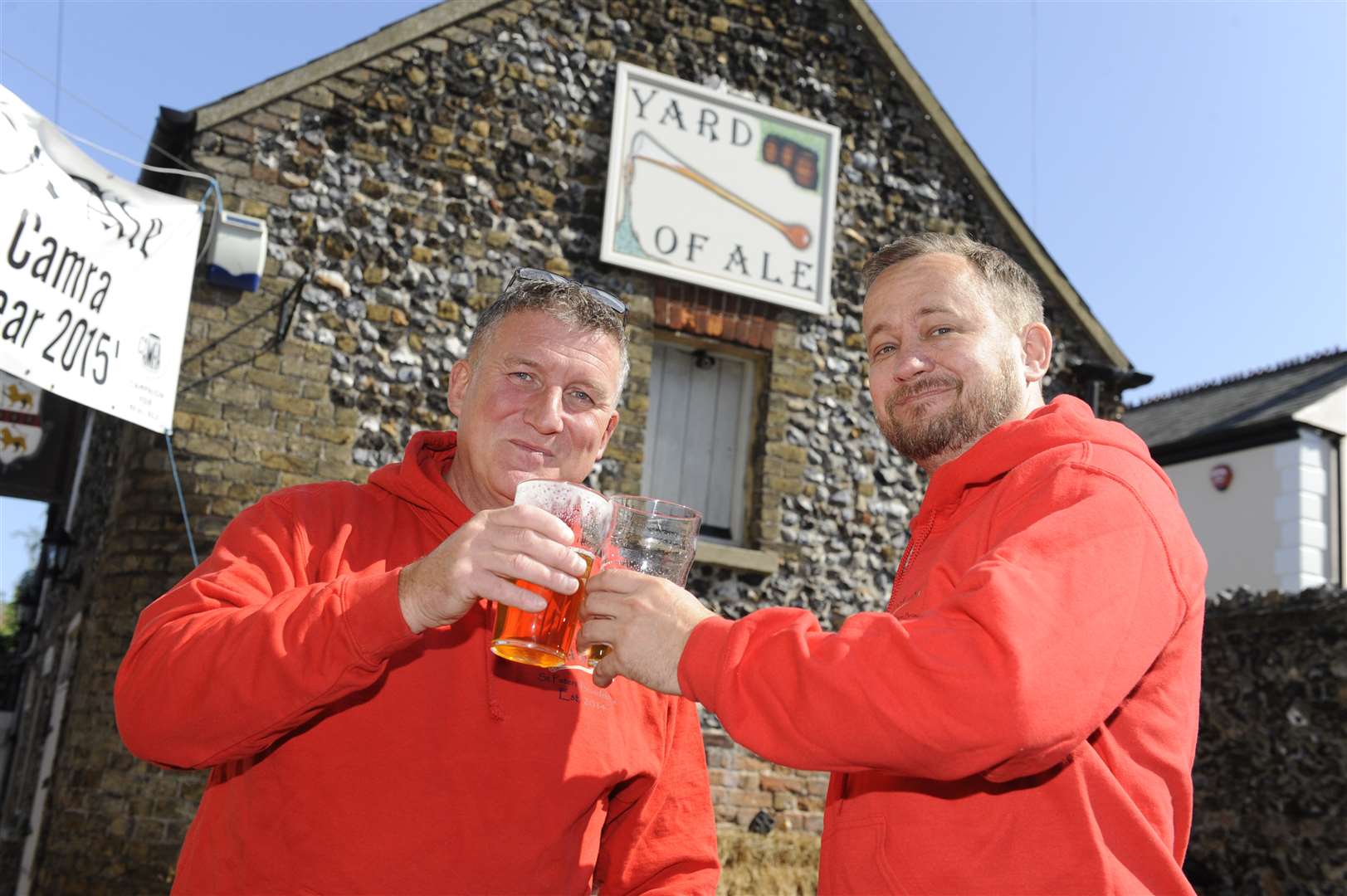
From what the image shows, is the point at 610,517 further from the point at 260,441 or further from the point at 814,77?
the point at 814,77

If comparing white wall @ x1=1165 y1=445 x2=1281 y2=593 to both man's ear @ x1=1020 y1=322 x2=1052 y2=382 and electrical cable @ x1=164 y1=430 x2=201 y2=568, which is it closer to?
electrical cable @ x1=164 y1=430 x2=201 y2=568

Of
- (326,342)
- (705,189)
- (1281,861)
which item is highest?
(705,189)

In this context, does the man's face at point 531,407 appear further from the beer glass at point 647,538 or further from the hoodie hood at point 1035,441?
the hoodie hood at point 1035,441

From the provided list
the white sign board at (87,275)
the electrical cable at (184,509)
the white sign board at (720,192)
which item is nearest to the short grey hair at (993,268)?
the white sign board at (87,275)

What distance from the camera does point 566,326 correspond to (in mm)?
2533

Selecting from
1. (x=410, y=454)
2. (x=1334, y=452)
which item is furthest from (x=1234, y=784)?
(x=1334, y=452)

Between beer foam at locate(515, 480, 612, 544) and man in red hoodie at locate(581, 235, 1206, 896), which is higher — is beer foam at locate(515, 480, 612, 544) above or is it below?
above

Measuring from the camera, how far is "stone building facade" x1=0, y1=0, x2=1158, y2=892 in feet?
22.1

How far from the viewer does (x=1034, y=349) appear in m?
2.26

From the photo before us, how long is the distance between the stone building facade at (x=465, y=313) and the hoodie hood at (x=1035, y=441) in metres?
5.71

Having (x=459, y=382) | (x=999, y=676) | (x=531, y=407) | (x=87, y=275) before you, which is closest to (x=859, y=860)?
(x=999, y=676)

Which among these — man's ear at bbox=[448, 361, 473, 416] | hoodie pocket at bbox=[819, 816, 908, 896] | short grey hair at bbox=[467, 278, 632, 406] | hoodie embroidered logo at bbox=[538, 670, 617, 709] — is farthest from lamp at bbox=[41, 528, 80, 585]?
hoodie pocket at bbox=[819, 816, 908, 896]

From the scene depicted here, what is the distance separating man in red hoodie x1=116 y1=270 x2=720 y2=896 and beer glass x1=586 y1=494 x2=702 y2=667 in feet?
0.56

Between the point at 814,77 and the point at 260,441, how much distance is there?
5276mm
